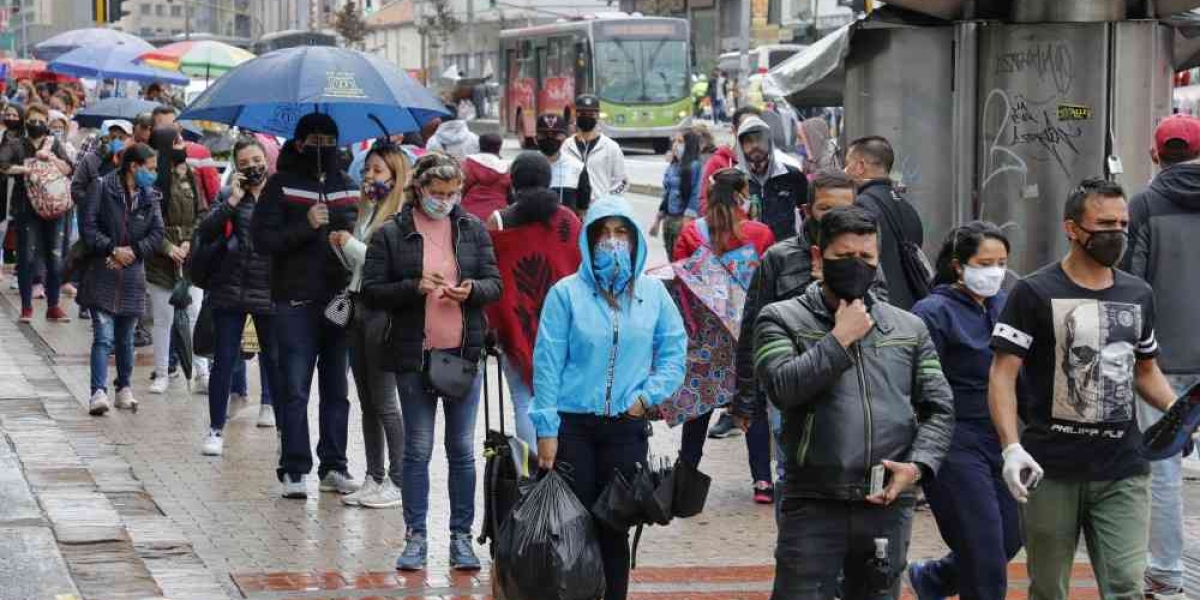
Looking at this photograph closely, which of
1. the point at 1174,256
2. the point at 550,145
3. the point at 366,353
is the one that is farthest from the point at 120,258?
the point at 1174,256

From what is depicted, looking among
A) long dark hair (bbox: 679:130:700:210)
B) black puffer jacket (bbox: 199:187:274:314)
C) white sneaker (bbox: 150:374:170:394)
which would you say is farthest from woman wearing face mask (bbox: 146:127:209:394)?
long dark hair (bbox: 679:130:700:210)

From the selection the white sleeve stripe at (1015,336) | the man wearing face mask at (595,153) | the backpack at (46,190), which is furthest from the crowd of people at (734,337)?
the backpack at (46,190)

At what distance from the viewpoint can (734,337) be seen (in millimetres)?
10109

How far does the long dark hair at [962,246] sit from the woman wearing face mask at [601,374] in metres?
1.01

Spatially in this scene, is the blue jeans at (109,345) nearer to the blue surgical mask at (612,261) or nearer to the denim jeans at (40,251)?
the denim jeans at (40,251)

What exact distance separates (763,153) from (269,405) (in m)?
3.31

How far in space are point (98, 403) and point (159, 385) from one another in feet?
3.38

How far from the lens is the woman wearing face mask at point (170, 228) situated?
13.4 metres

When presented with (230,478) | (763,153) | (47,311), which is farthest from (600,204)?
(47,311)

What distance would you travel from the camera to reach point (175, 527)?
9555mm

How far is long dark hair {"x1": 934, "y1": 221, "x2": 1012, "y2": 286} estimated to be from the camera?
720 centimetres

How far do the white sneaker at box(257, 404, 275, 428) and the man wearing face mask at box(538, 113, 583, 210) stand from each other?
232cm

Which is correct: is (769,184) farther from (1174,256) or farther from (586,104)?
(1174,256)

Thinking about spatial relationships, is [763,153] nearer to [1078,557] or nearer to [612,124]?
[1078,557]
